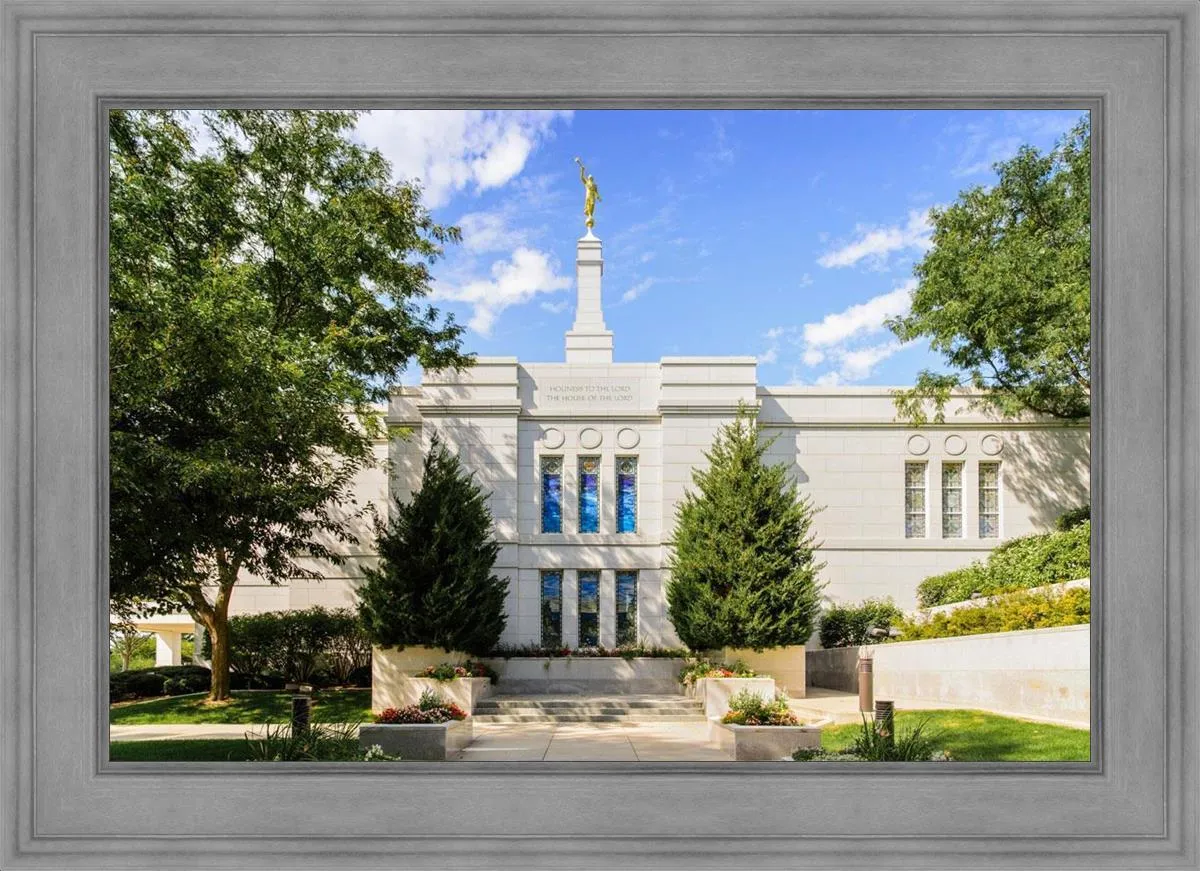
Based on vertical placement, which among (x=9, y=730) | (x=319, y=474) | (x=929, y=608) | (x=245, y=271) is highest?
(x=245, y=271)

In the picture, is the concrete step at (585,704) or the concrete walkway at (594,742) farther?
the concrete step at (585,704)

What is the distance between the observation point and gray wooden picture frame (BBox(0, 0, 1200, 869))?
3.49 meters

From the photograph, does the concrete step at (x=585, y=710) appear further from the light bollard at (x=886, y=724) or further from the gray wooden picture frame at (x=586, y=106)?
the gray wooden picture frame at (x=586, y=106)

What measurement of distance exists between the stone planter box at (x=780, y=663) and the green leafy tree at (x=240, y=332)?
4623mm

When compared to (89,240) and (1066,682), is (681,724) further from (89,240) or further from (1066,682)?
(89,240)

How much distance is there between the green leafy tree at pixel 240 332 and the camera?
5512 mm

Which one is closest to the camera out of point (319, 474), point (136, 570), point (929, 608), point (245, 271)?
point (136, 570)

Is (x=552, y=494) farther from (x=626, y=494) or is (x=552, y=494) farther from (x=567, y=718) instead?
(x=567, y=718)

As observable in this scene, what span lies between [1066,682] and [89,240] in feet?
21.8

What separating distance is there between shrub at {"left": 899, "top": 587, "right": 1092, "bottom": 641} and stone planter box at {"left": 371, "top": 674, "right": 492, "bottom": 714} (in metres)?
4.97

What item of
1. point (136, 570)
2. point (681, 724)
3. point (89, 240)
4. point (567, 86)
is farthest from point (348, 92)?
point (681, 724)

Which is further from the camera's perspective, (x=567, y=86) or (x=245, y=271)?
(x=245, y=271)

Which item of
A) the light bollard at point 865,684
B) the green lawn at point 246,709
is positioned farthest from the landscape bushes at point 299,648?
the light bollard at point 865,684

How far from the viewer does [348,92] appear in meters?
3.66
